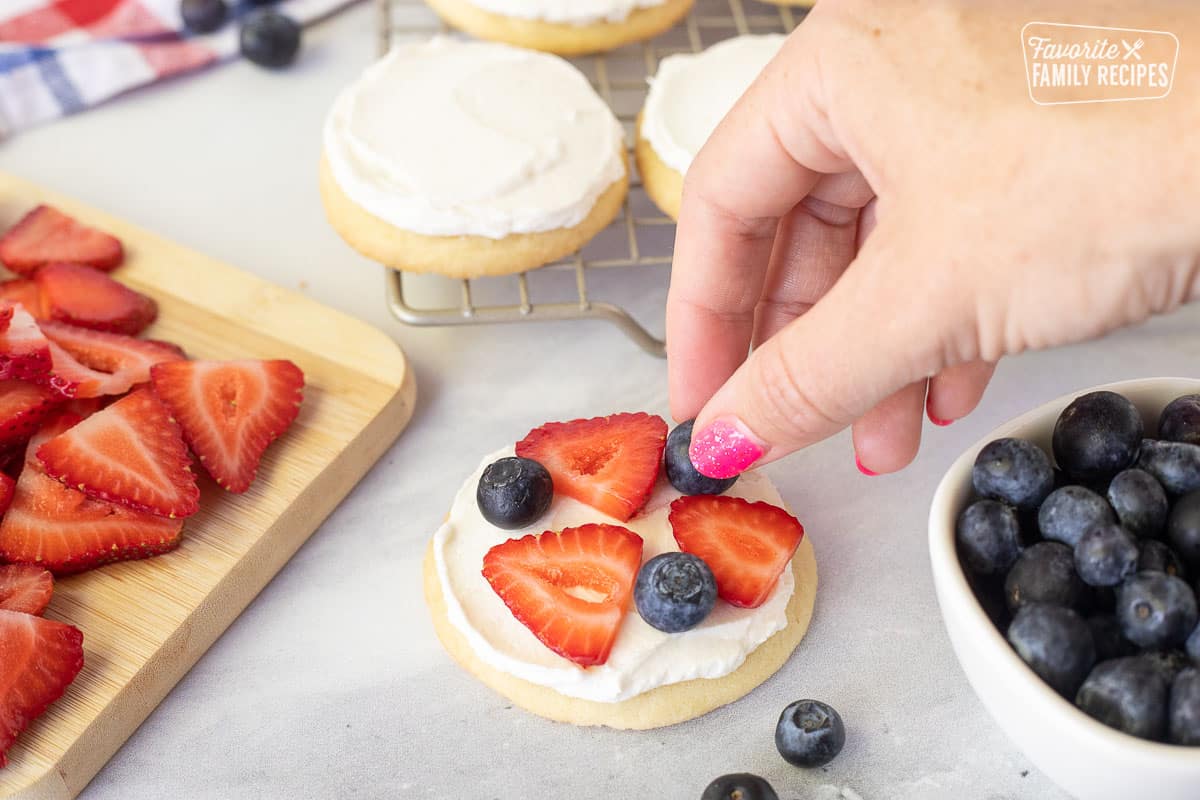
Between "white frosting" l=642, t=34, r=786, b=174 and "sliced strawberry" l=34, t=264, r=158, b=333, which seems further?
"white frosting" l=642, t=34, r=786, b=174

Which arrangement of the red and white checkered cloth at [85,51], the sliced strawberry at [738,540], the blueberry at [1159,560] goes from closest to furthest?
the blueberry at [1159,560]
the sliced strawberry at [738,540]
the red and white checkered cloth at [85,51]

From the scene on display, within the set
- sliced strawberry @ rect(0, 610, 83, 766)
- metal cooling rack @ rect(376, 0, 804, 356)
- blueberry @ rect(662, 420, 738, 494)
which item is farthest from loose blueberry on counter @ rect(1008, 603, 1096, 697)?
sliced strawberry @ rect(0, 610, 83, 766)

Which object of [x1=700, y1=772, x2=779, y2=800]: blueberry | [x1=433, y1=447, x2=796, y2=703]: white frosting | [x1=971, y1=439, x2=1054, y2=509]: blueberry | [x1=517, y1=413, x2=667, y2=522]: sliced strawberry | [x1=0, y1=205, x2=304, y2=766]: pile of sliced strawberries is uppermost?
[x1=971, y1=439, x2=1054, y2=509]: blueberry

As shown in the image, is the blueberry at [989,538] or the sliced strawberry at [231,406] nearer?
the blueberry at [989,538]

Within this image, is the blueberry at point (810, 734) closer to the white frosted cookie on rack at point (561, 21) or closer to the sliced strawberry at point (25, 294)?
the sliced strawberry at point (25, 294)

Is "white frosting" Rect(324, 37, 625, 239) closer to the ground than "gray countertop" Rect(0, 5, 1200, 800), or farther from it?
farther from it

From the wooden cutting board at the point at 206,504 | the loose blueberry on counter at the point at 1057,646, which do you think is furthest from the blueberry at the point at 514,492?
the loose blueberry on counter at the point at 1057,646

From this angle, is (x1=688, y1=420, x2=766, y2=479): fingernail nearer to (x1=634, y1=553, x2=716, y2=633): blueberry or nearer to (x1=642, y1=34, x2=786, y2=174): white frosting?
(x1=634, y1=553, x2=716, y2=633): blueberry

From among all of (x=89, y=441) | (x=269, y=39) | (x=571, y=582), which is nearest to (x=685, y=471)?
(x=571, y=582)
